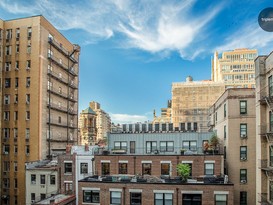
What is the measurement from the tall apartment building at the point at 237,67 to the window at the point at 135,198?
91300mm

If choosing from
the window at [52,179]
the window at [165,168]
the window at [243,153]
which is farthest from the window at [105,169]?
the window at [243,153]

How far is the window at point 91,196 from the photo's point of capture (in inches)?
1300

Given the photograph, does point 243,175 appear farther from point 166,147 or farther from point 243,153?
point 166,147

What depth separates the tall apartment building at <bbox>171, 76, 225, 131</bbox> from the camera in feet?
313

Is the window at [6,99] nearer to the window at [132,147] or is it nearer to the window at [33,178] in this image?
the window at [33,178]

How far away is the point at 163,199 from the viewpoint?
30891mm

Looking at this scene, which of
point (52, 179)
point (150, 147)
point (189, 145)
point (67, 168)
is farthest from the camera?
point (52, 179)

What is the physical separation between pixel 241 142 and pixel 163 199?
47.4 ft

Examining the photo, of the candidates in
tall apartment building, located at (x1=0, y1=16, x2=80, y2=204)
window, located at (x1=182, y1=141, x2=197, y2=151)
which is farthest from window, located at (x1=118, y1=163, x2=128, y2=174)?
tall apartment building, located at (x1=0, y1=16, x2=80, y2=204)

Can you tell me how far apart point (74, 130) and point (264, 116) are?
5178cm

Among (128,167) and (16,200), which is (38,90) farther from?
(128,167)

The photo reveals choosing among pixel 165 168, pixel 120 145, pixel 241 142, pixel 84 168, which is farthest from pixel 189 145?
pixel 84 168

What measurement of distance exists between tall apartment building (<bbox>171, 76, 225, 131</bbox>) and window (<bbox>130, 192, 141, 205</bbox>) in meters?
65.2

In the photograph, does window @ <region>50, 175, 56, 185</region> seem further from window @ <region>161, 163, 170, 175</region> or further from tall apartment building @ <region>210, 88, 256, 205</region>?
tall apartment building @ <region>210, 88, 256, 205</region>
